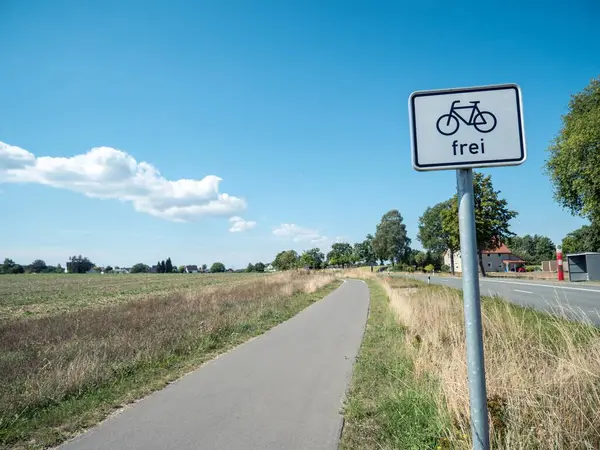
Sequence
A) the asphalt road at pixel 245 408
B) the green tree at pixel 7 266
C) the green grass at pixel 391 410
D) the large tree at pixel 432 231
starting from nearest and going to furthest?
the green grass at pixel 391 410, the asphalt road at pixel 245 408, the large tree at pixel 432 231, the green tree at pixel 7 266

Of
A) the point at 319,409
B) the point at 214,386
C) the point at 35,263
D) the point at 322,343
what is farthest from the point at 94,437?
the point at 35,263

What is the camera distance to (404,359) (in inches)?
242

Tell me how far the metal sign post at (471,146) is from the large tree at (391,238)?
286 feet

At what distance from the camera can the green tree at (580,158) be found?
67.0 feet

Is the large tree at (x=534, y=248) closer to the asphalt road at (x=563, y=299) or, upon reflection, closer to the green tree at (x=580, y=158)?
the green tree at (x=580, y=158)

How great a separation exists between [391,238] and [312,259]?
84.8ft

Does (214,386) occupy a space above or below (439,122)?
below

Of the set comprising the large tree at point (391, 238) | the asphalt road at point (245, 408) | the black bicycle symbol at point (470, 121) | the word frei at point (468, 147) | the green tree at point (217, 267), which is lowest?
the green tree at point (217, 267)

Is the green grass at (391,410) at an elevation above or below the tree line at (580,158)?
below

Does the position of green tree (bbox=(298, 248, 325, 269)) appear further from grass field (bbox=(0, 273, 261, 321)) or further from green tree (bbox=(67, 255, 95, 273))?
green tree (bbox=(67, 255, 95, 273))

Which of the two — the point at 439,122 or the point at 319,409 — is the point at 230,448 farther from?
the point at 439,122

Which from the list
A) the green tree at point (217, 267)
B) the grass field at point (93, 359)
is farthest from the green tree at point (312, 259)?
the grass field at point (93, 359)

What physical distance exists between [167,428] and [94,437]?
72cm

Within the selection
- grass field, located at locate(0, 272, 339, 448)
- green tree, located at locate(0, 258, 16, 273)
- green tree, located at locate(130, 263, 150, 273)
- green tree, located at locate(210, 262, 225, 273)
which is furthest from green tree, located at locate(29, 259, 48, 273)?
grass field, located at locate(0, 272, 339, 448)
